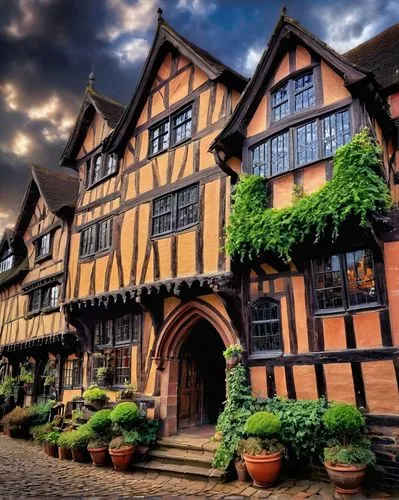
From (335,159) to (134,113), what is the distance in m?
8.36

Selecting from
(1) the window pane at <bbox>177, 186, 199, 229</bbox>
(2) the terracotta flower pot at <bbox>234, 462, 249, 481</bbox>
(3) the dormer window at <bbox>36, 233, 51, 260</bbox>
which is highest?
(3) the dormer window at <bbox>36, 233, 51, 260</bbox>

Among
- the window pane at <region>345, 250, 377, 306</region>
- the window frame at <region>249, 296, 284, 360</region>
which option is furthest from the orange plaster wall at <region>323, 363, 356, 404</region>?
the window pane at <region>345, 250, 377, 306</region>

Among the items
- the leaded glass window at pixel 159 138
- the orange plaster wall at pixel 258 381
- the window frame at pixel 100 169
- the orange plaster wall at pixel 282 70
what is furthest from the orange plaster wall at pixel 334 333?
the window frame at pixel 100 169

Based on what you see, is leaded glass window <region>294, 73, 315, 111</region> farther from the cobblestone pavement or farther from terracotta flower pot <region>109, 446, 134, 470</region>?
terracotta flower pot <region>109, 446, 134, 470</region>

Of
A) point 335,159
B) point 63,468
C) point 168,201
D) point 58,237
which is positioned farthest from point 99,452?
point 58,237

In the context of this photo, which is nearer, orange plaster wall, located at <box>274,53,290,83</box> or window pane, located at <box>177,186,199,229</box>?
orange plaster wall, located at <box>274,53,290,83</box>

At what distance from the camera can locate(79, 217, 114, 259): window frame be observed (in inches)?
582

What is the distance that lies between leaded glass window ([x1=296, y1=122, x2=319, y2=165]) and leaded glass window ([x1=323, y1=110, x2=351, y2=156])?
24 cm

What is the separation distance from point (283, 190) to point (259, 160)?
122 centimetres

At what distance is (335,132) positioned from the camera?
929cm

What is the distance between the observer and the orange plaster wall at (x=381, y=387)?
791 centimetres

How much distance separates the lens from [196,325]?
12.7m

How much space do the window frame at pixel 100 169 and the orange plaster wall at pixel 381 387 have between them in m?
10.8

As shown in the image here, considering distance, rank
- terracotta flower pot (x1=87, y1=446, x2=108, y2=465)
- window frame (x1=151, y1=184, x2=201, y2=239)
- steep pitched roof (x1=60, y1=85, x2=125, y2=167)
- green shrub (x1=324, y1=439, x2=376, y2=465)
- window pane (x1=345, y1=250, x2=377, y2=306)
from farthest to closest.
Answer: steep pitched roof (x1=60, y1=85, x2=125, y2=167)
window frame (x1=151, y1=184, x2=201, y2=239)
terracotta flower pot (x1=87, y1=446, x2=108, y2=465)
window pane (x1=345, y1=250, x2=377, y2=306)
green shrub (x1=324, y1=439, x2=376, y2=465)
